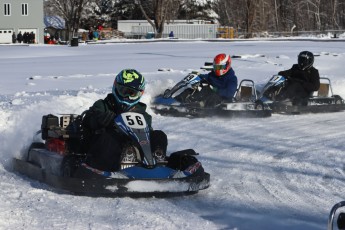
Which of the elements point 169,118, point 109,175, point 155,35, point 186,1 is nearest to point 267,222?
point 109,175

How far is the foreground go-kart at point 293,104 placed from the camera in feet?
46.8

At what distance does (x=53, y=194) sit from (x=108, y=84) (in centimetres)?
1198

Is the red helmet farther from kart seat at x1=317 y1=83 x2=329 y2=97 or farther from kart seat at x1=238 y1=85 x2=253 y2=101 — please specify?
kart seat at x1=317 y1=83 x2=329 y2=97

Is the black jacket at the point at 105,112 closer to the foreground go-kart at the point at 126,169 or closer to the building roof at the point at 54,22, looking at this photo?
the foreground go-kart at the point at 126,169

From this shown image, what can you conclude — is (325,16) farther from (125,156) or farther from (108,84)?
(125,156)

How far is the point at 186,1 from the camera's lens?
76375mm

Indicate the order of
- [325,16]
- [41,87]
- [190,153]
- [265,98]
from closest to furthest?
1. [190,153]
2. [265,98]
3. [41,87]
4. [325,16]

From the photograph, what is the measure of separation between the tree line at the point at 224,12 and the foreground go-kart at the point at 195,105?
55405 mm

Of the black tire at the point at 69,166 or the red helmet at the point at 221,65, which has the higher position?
the red helmet at the point at 221,65

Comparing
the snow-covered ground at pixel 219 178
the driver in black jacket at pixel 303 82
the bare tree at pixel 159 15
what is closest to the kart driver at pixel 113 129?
the snow-covered ground at pixel 219 178

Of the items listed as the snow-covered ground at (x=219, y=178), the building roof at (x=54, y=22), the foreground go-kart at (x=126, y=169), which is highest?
the building roof at (x=54, y=22)

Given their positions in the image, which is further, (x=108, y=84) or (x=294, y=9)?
(x=294, y=9)

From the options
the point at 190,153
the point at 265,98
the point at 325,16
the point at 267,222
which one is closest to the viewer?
the point at 267,222

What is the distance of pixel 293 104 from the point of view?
14438mm
